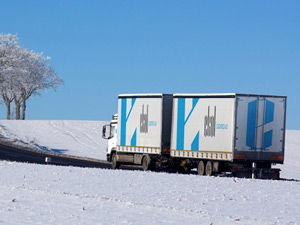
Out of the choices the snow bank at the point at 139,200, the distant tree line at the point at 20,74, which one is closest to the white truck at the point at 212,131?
the snow bank at the point at 139,200

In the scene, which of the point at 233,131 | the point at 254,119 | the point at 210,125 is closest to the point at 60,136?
the point at 210,125

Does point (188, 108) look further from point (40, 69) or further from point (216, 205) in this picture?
point (40, 69)

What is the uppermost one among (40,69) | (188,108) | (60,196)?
(40,69)

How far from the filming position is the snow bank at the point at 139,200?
11.6 m

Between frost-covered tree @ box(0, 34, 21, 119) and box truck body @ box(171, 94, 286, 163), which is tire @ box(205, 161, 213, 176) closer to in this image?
box truck body @ box(171, 94, 286, 163)

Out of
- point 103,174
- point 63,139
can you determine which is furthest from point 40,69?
point 103,174

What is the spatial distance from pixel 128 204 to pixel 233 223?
10.1 ft

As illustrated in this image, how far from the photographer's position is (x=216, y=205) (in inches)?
565

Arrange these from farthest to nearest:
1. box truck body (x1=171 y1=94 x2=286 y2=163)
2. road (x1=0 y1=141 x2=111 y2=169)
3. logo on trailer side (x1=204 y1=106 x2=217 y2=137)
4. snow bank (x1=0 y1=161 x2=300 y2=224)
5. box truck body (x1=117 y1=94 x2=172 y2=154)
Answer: road (x1=0 y1=141 x2=111 y2=169) → box truck body (x1=117 y1=94 x2=172 y2=154) → logo on trailer side (x1=204 y1=106 x2=217 y2=137) → box truck body (x1=171 y1=94 x2=286 y2=163) → snow bank (x1=0 y1=161 x2=300 y2=224)

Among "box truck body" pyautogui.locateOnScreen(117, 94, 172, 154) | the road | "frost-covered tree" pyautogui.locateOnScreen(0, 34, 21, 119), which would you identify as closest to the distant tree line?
"frost-covered tree" pyautogui.locateOnScreen(0, 34, 21, 119)

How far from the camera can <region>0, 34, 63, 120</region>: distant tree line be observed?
8944 cm

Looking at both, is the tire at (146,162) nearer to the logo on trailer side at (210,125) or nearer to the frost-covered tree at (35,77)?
the logo on trailer side at (210,125)

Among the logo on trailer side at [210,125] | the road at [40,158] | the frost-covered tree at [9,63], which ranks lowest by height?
the road at [40,158]

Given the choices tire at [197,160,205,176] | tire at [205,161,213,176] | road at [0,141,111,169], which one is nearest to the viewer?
tire at [205,161,213,176]
